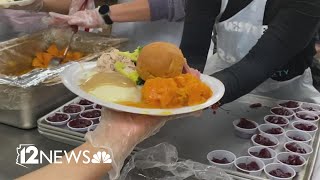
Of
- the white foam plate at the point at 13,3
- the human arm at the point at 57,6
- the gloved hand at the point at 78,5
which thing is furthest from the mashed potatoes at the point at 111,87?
the human arm at the point at 57,6

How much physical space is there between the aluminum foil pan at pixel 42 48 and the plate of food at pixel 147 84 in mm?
217

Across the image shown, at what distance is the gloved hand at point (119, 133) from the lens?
31.5 inches

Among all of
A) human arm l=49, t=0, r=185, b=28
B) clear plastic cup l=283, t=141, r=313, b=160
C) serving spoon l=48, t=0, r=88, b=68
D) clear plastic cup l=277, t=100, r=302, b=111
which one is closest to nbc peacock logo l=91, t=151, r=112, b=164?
clear plastic cup l=283, t=141, r=313, b=160

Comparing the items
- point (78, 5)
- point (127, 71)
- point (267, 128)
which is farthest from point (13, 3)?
point (267, 128)

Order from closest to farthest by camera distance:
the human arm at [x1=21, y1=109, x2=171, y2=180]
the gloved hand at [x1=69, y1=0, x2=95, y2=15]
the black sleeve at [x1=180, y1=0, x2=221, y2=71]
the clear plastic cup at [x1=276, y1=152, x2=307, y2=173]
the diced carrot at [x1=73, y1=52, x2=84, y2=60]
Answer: the human arm at [x1=21, y1=109, x2=171, y2=180] < the clear plastic cup at [x1=276, y1=152, x2=307, y2=173] < the black sleeve at [x1=180, y1=0, x2=221, y2=71] < the diced carrot at [x1=73, y1=52, x2=84, y2=60] < the gloved hand at [x1=69, y1=0, x2=95, y2=15]

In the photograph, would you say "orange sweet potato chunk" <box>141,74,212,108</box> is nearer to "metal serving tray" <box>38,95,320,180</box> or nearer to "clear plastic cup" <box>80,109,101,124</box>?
"metal serving tray" <box>38,95,320,180</box>

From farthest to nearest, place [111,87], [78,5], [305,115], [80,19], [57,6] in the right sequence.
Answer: [57,6] < [78,5] < [80,19] < [305,115] < [111,87]

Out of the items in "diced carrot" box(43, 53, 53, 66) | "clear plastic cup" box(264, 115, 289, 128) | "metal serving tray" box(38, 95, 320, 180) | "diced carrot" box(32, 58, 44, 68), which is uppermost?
"diced carrot" box(43, 53, 53, 66)

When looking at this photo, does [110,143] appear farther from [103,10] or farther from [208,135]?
[103,10]

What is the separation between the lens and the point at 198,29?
4.26 feet

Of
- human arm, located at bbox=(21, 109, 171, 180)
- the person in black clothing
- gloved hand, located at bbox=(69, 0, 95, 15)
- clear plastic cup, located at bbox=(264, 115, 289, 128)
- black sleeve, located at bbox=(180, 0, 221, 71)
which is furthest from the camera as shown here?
gloved hand, located at bbox=(69, 0, 95, 15)

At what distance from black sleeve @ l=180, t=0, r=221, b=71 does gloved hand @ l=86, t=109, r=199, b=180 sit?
0.50 m

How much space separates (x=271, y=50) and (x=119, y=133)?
515mm

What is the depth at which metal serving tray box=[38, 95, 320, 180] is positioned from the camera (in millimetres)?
1032
